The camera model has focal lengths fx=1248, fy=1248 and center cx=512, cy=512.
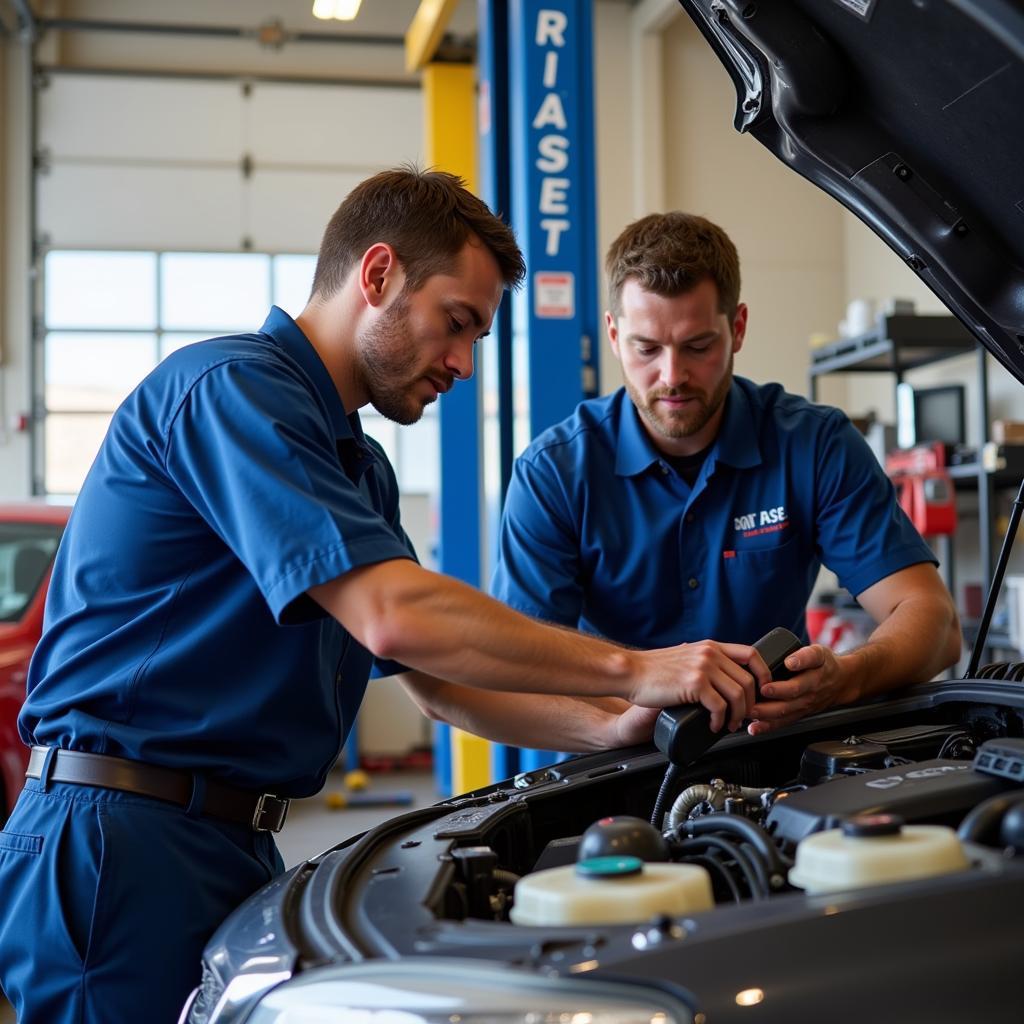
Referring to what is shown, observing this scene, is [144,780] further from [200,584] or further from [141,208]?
[141,208]

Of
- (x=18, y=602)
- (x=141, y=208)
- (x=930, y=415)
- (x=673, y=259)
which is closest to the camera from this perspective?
(x=673, y=259)

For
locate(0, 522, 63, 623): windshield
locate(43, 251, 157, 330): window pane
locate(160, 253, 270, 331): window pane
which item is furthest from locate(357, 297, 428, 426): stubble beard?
locate(43, 251, 157, 330): window pane

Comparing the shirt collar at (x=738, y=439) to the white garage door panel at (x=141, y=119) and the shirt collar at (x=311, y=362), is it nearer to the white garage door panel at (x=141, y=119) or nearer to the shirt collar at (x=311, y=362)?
the shirt collar at (x=311, y=362)

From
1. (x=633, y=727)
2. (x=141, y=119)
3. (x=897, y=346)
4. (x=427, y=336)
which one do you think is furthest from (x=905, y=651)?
(x=141, y=119)

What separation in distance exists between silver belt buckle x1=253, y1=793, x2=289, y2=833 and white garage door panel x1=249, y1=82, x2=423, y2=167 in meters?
7.02

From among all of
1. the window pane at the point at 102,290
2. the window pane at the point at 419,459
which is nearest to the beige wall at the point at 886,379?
the window pane at the point at 419,459

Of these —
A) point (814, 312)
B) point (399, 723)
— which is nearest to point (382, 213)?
point (399, 723)

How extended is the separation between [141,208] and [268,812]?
23.2 ft

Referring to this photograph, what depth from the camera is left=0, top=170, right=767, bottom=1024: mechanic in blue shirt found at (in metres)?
1.25

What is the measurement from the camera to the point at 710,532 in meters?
2.13

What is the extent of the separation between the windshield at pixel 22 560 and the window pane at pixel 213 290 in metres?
4.00

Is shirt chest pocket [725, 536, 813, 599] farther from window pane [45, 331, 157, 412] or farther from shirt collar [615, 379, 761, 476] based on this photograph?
window pane [45, 331, 157, 412]

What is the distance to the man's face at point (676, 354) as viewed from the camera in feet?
6.54

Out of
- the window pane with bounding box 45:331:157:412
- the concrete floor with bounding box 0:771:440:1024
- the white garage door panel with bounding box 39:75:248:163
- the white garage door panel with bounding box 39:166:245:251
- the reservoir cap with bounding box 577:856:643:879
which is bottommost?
the concrete floor with bounding box 0:771:440:1024
